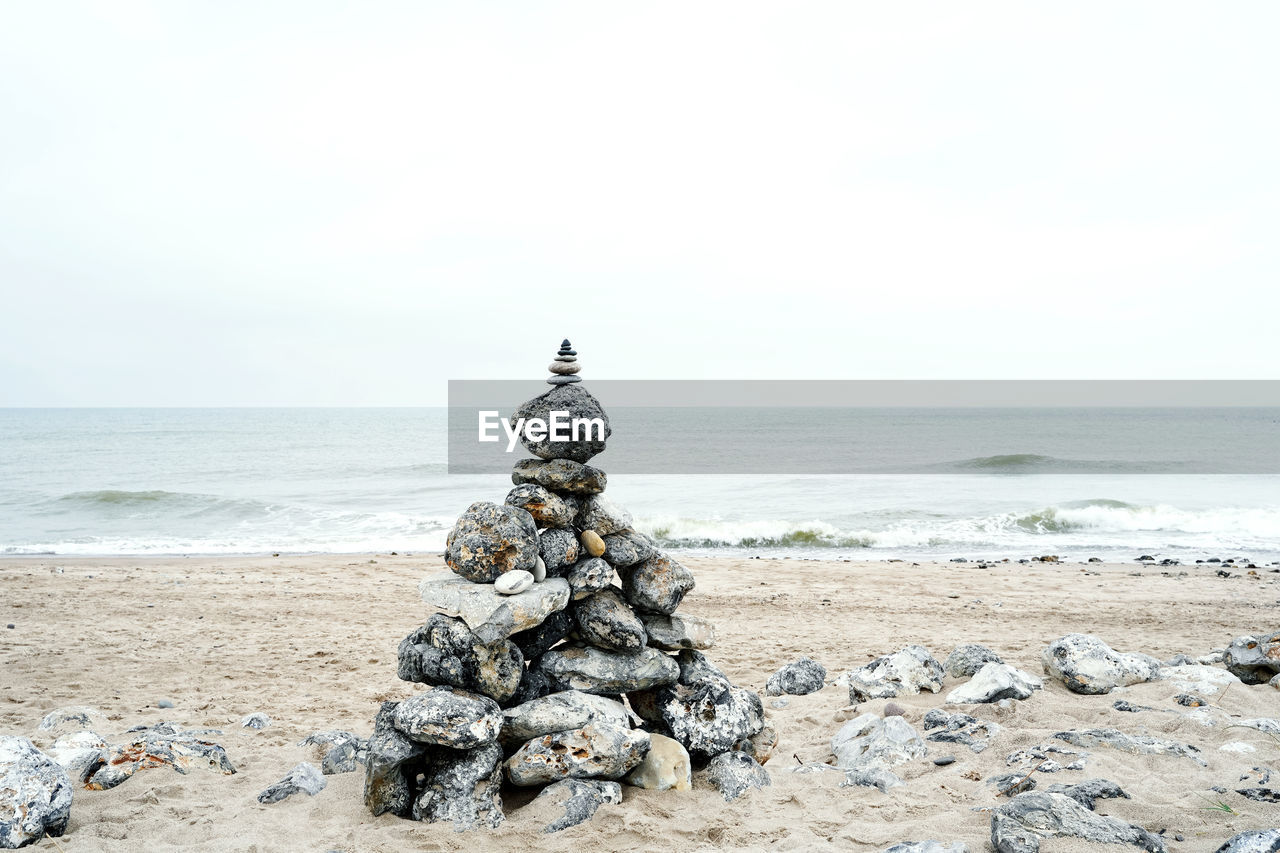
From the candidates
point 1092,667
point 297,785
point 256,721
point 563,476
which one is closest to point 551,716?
point 563,476

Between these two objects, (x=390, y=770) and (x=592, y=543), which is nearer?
(x=390, y=770)

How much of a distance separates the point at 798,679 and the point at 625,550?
3.23 meters

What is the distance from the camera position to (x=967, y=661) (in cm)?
729

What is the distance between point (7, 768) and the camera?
14.4ft

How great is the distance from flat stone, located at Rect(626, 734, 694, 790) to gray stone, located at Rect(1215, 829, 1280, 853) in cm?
284

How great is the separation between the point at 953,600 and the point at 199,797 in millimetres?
10444

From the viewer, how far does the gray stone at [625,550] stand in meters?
5.34

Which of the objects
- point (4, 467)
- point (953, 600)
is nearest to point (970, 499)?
point (953, 600)

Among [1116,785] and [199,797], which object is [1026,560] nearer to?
[1116,785]

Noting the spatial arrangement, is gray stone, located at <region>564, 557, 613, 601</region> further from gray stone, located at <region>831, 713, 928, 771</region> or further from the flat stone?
gray stone, located at <region>831, 713, 928, 771</region>

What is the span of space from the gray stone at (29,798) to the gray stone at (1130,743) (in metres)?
6.40

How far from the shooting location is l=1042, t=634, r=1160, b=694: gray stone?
6645 mm

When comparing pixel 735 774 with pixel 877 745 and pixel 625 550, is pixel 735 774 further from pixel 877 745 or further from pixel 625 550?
pixel 625 550

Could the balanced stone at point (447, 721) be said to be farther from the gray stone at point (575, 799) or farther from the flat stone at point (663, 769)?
the flat stone at point (663, 769)
